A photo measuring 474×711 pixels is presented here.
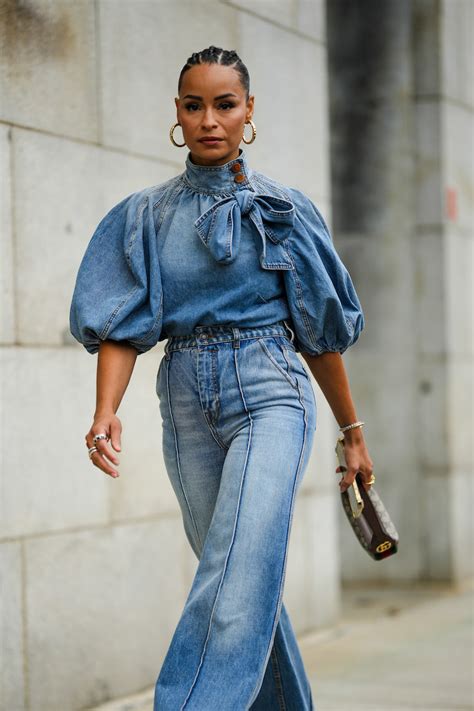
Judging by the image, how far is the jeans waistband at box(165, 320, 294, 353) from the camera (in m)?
3.49

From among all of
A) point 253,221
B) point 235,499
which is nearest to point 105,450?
Result: point 235,499

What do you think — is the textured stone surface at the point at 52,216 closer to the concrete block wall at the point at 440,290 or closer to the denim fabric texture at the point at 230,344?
Answer: the denim fabric texture at the point at 230,344

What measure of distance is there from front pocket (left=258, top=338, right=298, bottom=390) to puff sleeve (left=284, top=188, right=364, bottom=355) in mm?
109

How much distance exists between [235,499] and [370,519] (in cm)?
63

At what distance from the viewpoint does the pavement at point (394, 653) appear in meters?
5.25

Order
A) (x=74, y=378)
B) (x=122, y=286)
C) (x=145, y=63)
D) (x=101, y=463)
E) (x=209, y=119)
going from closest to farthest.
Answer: (x=101, y=463), (x=209, y=119), (x=122, y=286), (x=74, y=378), (x=145, y=63)

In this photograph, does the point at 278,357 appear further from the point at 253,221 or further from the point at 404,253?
the point at 404,253

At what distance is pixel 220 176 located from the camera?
3.58m

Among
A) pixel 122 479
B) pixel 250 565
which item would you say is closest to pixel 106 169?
pixel 122 479

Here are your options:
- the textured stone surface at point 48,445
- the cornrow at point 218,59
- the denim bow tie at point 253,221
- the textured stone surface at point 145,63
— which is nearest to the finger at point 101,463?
the denim bow tie at point 253,221

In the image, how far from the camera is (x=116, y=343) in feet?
11.6

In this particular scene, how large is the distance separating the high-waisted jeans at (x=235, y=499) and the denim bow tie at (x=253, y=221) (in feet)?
0.62

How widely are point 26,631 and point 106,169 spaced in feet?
6.05

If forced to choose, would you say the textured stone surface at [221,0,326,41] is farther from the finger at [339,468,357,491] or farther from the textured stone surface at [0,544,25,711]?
the finger at [339,468,357,491]
